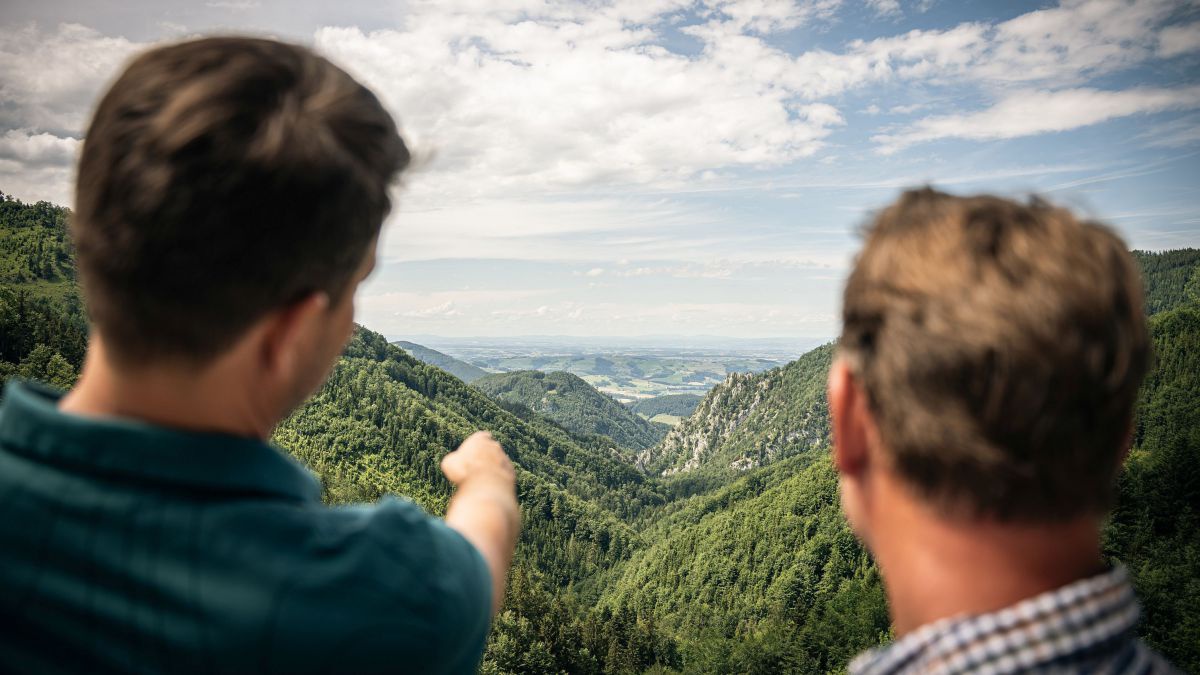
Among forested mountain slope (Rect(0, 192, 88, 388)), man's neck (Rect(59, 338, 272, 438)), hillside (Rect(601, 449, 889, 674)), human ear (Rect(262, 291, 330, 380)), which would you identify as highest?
human ear (Rect(262, 291, 330, 380))

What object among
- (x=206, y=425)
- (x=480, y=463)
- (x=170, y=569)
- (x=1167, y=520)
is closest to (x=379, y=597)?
(x=170, y=569)

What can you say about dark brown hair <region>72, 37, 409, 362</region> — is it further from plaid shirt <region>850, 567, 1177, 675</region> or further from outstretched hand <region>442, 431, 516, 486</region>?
plaid shirt <region>850, 567, 1177, 675</region>

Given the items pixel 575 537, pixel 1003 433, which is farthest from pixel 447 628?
pixel 575 537

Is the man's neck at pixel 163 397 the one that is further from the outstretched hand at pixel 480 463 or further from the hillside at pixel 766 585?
the hillside at pixel 766 585

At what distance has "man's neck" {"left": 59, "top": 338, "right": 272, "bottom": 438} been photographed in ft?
4.24

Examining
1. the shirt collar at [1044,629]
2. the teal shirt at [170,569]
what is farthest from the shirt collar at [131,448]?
the shirt collar at [1044,629]

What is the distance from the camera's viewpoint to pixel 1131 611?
1.36 meters

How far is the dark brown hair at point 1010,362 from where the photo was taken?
128 cm

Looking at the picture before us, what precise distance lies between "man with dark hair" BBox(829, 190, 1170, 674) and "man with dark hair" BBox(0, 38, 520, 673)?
0.96 metres

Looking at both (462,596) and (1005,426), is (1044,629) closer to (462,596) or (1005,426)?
(1005,426)

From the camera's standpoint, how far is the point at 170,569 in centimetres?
117

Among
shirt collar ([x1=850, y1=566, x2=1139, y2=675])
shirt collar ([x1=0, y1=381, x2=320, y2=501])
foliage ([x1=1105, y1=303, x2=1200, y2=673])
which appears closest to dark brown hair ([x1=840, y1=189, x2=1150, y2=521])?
shirt collar ([x1=850, y1=566, x2=1139, y2=675])

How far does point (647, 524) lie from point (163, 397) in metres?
191

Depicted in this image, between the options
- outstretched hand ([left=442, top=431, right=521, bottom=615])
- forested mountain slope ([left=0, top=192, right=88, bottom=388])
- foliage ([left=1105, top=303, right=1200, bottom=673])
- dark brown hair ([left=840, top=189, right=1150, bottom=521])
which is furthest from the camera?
forested mountain slope ([left=0, top=192, right=88, bottom=388])
